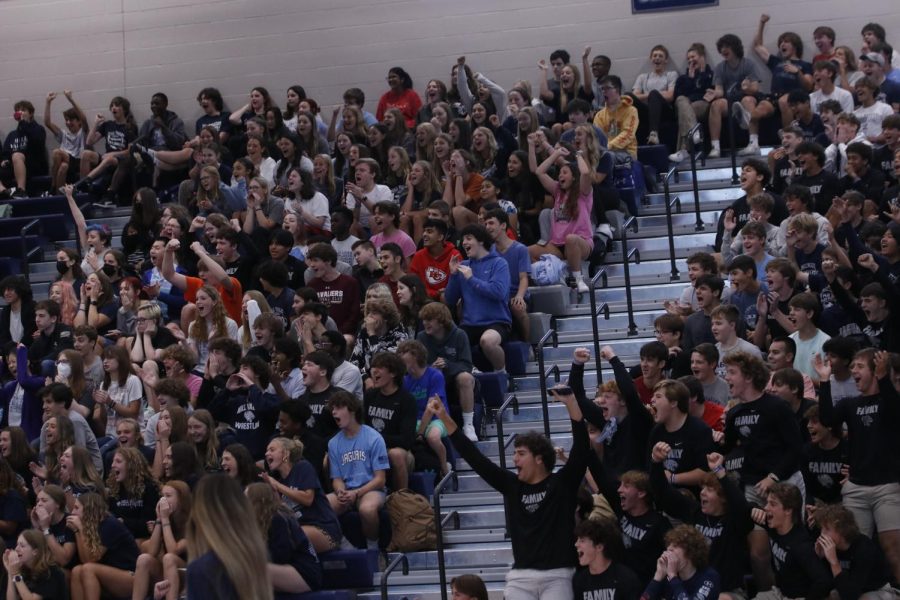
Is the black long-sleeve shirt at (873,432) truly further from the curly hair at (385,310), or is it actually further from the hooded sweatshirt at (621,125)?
the hooded sweatshirt at (621,125)

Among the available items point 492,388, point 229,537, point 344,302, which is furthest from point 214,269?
point 229,537

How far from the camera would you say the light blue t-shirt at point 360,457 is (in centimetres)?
1047

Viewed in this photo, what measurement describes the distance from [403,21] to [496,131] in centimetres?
388

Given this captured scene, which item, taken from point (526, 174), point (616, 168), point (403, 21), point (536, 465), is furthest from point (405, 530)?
point (403, 21)

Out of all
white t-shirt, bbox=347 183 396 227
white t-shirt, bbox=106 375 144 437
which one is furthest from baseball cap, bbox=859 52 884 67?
white t-shirt, bbox=106 375 144 437

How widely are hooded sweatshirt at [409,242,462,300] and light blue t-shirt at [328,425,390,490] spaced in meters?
2.66

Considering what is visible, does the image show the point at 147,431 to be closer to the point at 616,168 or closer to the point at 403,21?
the point at 616,168

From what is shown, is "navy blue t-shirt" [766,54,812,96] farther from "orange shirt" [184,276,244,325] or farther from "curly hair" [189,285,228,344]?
"curly hair" [189,285,228,344]

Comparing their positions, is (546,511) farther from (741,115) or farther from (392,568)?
(741,115)

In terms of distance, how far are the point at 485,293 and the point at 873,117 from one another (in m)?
4.85

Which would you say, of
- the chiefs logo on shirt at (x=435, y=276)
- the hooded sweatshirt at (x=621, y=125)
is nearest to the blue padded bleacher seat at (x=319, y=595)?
the chiefs logo on shirt at (x=435, y=276)

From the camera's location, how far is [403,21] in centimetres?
1870

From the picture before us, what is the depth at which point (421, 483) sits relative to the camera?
35.6 ft

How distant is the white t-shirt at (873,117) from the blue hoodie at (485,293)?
4.36 m
